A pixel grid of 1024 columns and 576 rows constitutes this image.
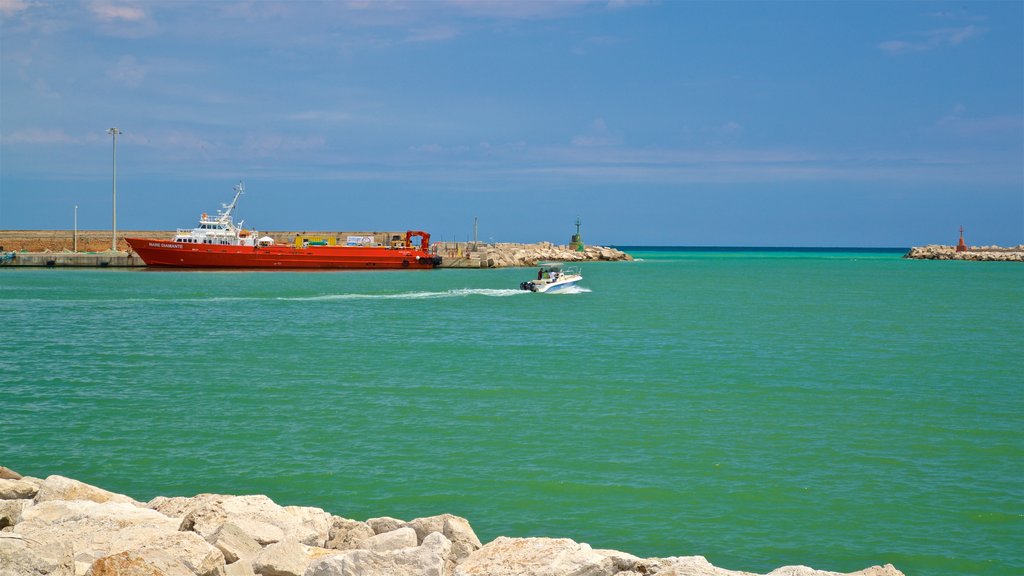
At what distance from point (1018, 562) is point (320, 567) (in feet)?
23.3

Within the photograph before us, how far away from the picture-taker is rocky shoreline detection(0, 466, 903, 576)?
6.69 meters

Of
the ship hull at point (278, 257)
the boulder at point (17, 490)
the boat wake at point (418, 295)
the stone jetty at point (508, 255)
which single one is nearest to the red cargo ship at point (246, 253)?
the ship hull at point (278, 257)

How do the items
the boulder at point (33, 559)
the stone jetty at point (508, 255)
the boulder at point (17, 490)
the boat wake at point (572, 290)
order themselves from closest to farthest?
the boulder at point (33, 559)
the boulder at point (17, 490)
the boat wake at point (572, 290)
the stone jetty at point (508, 255)

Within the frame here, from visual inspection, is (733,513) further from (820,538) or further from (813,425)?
(813,425)

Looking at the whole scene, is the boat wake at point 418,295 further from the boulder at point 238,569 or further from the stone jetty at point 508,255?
the boulder at point 238,569

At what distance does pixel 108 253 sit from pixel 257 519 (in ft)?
262

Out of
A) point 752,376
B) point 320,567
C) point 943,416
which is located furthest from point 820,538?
point 752,376

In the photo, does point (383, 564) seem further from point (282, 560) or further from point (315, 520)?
point (315, 520)

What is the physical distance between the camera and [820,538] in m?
9.79

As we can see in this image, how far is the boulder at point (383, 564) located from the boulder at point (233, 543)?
794 mm

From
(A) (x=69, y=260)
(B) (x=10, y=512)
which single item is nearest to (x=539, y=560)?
(B) (x=10, y=512)

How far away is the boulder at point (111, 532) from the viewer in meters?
6.95

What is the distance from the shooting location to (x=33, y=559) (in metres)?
6.50

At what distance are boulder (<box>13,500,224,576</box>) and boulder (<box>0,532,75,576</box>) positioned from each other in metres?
0.48
